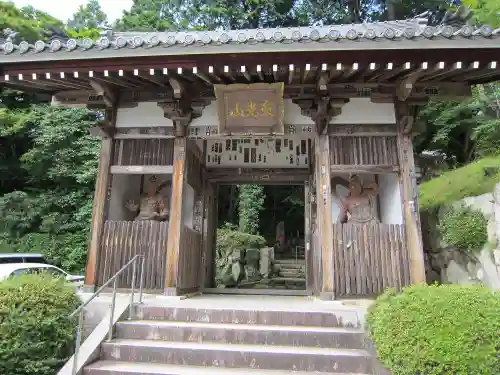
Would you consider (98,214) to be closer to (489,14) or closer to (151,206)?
(151,206)

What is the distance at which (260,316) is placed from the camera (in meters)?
4.78

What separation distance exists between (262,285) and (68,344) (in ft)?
35.8

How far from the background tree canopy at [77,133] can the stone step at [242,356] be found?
7.85 metres

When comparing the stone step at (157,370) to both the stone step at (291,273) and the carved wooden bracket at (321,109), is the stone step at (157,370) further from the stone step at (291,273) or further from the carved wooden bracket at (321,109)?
the stone step at (291,273)

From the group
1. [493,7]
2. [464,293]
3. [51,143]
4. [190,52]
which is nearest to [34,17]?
[51,143]

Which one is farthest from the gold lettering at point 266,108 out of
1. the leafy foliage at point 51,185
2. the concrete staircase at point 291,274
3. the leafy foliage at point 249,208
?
the leafy foliage at point 249,208

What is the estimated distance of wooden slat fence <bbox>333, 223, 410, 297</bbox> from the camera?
19.3 ft

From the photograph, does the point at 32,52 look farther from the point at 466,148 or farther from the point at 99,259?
the point at 466,148

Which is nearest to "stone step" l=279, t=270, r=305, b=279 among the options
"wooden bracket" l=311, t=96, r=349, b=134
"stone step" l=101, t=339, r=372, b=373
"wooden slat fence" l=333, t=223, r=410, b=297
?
"wooden slat fence" l=333, t=223, r=410, b=297

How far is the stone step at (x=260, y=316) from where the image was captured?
→ 4.71 metres

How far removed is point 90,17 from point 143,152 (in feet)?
80.0

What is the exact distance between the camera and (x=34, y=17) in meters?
21.1

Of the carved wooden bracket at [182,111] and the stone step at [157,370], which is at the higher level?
the carved wooden bracket at [182,111]

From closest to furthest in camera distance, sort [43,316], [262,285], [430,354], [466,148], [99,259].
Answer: [430,354] → [43,316] → [99,259] → [466,148] → [262,285]
